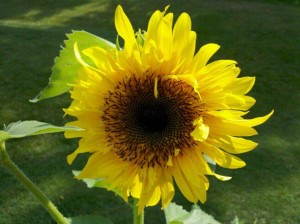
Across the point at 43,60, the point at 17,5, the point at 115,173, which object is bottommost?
the point at 17,5

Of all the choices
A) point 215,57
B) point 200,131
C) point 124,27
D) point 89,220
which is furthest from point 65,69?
point 215,57

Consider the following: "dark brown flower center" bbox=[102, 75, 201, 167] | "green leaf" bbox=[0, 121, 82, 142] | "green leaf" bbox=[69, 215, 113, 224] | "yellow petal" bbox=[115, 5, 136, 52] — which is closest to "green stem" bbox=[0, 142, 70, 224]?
"green leaf" bbox=[0, 121, 82, 142]

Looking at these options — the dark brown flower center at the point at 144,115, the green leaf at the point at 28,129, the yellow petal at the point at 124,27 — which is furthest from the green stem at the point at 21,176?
the yellow petal at the point at 124,27

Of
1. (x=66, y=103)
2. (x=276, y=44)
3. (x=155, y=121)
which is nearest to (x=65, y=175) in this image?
(x=66, y=103)

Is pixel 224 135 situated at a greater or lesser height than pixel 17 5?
greater

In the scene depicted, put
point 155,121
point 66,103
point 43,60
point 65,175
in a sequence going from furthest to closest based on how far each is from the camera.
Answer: point 43,60
point 66,103
point 65,175
point 155,121

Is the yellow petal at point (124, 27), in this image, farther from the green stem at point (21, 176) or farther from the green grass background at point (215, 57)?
the green grass background at point (215, 57)

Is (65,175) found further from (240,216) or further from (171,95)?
(171,95)
